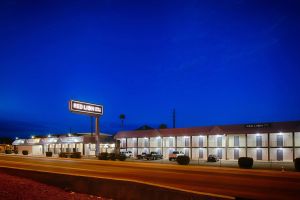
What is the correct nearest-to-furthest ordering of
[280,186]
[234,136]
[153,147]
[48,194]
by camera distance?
1. [48,194]
2. [280,186]
3. [234,136]
4. [153,147]

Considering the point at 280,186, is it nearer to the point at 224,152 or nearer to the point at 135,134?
the point at 224,152

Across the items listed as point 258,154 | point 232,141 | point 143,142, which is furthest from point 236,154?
point 143,142

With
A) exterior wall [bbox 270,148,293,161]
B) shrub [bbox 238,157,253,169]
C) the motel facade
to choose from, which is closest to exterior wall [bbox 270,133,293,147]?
exterior wall [bbox 270,148,293,161]

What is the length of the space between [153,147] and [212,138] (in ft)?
42.5

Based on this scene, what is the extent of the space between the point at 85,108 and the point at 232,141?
76.5 feet

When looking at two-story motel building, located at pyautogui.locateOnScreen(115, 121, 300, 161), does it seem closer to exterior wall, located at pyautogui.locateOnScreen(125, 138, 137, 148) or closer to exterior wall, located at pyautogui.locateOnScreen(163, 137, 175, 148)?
exterior wall, located at pyautogui.locateOnScreen(163, 137, 175, 148)

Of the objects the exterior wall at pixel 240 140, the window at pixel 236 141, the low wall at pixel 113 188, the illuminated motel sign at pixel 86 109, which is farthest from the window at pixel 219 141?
the low wall at pixel 113 188

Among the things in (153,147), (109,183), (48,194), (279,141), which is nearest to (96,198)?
(109,183)

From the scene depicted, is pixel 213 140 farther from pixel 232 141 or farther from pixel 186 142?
pixel 186 142

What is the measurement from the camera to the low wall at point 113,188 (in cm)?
1289

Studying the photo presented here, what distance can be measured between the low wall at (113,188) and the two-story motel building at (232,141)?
37232 millimetres

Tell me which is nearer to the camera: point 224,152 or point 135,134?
point 224,152

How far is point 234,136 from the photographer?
54.6m

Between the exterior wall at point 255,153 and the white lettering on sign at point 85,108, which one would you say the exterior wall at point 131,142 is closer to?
the white lettering on sign at point 85,108
